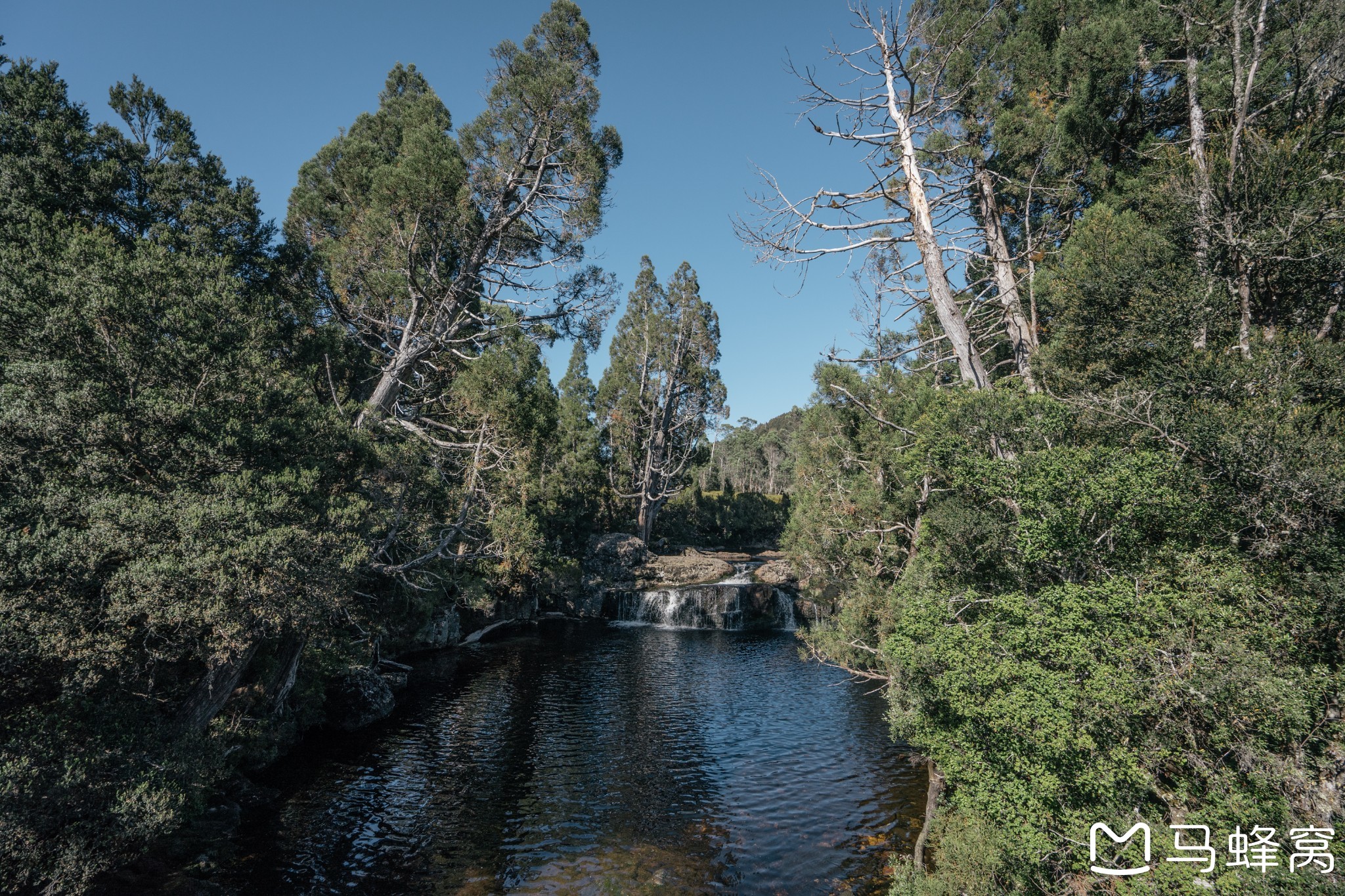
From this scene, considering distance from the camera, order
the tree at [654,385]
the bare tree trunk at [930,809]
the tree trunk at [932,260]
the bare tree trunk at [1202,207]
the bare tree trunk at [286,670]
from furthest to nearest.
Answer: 1. the tree at [654,385]
2. the bare tree trunk at [286,670]
3. the bare tree trunk at [930,809]
4. the bare tree trunk at [1202,207]
5. the tree trunk at [932,260]

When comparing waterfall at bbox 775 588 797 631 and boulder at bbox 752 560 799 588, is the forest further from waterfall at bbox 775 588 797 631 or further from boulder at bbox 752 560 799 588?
boulder at bbox 752 560 799 588

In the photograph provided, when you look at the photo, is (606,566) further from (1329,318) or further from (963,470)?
(1329,318)

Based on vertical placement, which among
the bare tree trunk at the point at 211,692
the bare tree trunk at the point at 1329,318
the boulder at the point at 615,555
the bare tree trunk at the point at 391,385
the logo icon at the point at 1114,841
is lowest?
the logo icon at the point at 1114,841

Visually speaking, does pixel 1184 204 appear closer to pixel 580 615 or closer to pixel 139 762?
pixel 139 762

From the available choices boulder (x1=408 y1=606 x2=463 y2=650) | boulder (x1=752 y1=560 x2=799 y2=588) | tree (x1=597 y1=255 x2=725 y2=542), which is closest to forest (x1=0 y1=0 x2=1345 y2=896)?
boulder (x1=408 y1=606 x2=463 y2=650)

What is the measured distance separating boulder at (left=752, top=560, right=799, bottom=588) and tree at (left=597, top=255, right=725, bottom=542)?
10412 millimetres

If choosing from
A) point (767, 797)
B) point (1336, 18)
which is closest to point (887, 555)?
point (767, 797)

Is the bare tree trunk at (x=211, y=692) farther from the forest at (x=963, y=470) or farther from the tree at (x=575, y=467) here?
the tree at (x=575, y=467)

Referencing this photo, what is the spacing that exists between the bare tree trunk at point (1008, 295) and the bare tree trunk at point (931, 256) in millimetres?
826

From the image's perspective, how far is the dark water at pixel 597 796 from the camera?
948 centimetres

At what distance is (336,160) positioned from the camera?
20750mm

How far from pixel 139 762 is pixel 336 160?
67.5 feet

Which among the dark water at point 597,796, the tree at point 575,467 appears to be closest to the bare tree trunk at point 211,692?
the dark water at point 597,796

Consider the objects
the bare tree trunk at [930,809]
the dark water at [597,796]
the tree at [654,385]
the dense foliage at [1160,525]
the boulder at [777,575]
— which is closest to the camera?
the dense foliage at [1160,525]
